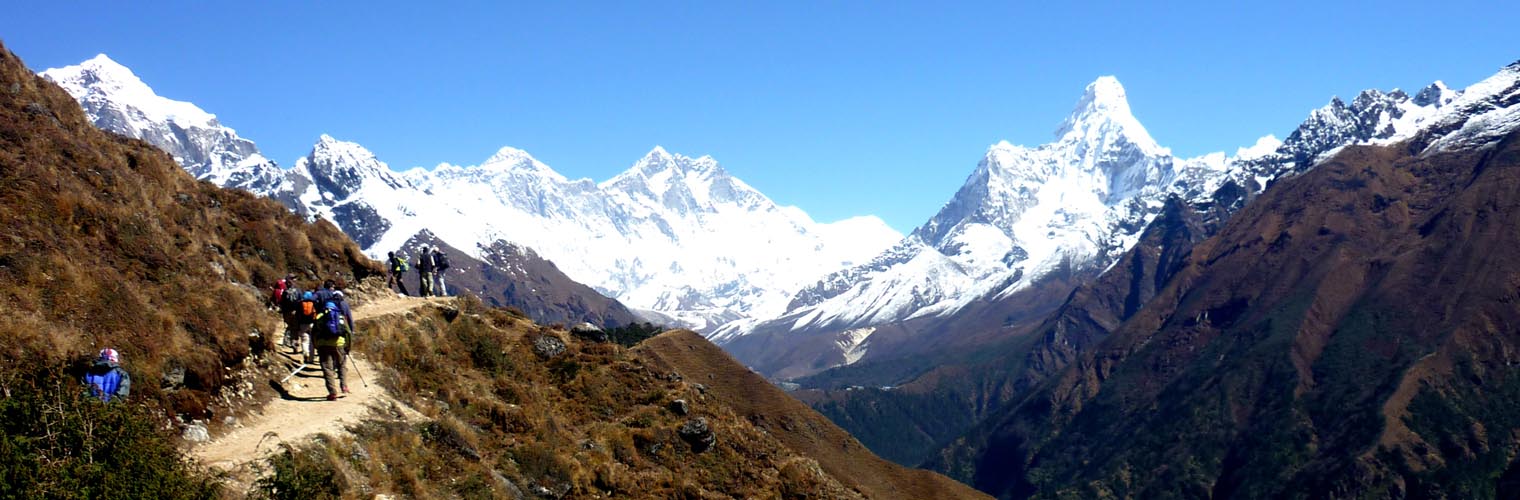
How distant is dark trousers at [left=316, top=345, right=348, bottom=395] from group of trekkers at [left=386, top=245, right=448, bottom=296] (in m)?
22.1

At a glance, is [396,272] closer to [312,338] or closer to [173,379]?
[312,338]

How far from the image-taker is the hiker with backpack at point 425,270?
5825 centimetres

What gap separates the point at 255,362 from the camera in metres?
31.4

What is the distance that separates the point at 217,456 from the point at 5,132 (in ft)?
56.4

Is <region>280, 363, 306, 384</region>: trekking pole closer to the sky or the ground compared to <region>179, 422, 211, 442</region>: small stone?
closer to the sky

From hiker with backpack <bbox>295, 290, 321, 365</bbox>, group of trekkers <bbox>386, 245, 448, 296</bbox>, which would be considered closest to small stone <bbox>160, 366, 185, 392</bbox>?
hiker with backpack <bbox>295, 290, 321, 365</bbox>

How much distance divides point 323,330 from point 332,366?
1.38m

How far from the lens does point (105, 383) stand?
22.9 meters

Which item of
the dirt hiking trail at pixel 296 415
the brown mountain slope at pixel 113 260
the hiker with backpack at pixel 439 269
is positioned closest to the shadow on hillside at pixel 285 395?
the dirt hiking trail at pixel 296 415

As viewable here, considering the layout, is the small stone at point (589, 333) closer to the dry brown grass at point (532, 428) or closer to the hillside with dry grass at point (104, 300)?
the dry brown grass at point (532, 428)

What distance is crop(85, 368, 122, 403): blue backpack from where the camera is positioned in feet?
72.7

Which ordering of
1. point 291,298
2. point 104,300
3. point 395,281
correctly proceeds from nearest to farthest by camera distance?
point 104,300 < point 291,298 < point 395,281

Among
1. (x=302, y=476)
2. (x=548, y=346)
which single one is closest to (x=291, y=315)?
(x=302, y=476)

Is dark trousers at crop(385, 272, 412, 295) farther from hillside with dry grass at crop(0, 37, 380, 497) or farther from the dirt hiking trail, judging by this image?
Result: the dirt hiking trail
